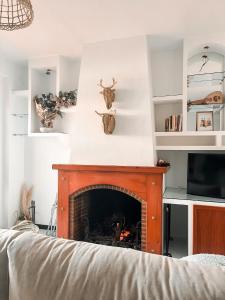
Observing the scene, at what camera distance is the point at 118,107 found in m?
3.26

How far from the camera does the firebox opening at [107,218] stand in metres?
3.33

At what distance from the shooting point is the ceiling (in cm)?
237

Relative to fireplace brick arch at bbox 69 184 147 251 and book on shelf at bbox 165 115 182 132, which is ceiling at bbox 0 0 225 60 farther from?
fireplace brick arch at bbox 69 184 147 251

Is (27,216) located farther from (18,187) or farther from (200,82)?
(200,82)

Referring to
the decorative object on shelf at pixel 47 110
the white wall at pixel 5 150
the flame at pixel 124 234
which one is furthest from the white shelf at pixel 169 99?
the white wall at pixel 5 150

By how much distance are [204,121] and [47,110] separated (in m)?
2.20

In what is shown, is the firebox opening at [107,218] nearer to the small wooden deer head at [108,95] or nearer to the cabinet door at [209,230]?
the cabinet door at [209,230]

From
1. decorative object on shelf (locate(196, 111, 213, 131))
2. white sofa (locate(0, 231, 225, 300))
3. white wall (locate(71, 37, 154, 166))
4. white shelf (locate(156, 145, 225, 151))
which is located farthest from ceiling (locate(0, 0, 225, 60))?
white sofa (locate(0, 231, 225, 300))

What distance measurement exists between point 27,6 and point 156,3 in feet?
4.52

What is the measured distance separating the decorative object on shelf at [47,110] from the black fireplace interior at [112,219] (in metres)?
1.18

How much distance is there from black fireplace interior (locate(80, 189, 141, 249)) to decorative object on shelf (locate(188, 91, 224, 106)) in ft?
4.95

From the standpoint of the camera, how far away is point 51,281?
Answer: 103 cm

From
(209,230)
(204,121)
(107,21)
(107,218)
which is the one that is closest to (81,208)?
(107,218)

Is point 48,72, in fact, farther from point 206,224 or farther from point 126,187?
point 206,224
